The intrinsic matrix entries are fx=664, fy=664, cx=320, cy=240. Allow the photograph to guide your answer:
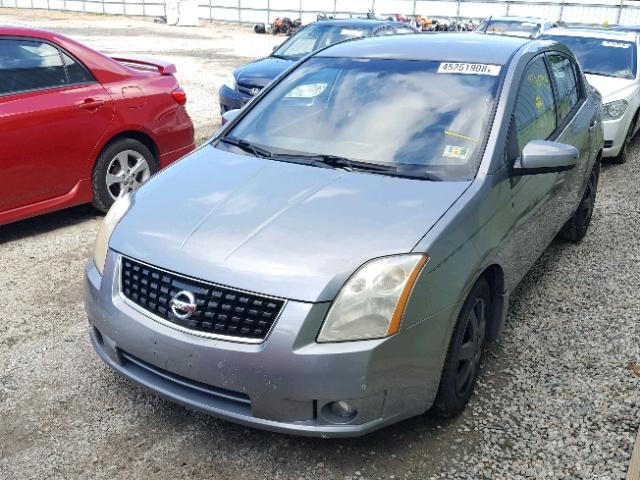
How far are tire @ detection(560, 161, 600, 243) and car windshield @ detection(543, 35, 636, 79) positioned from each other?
11.4ft

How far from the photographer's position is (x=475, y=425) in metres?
3.04

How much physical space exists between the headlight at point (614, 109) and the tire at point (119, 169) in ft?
16.7

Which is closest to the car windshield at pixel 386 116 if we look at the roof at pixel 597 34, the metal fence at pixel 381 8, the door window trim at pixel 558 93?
the door window trim at pixel 558 93

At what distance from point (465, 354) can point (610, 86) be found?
6.12 meters

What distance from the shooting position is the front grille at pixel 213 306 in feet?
8.17

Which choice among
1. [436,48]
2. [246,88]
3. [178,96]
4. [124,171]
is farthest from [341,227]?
[246,88]

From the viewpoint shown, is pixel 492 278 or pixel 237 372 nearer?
pixel 237 372

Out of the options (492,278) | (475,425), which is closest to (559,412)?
(475,425)

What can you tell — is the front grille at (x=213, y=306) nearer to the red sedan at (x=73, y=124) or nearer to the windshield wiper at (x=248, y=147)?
the windshield wiper at (x=248, y=147)

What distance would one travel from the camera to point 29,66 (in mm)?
5102

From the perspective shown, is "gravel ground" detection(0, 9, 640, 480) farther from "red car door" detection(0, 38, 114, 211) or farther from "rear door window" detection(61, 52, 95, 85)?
"rear door window" detection(61, 52, 95, 85)

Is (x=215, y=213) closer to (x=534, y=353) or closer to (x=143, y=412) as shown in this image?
(x=143, y=412)

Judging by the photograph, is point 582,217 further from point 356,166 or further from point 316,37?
point 316,37

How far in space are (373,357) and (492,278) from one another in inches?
40.2
